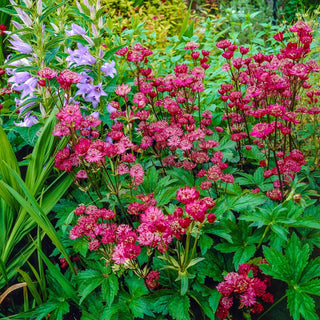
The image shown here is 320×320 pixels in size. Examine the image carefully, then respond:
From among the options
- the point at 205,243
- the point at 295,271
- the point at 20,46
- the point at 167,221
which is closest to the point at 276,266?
the point at 295,271

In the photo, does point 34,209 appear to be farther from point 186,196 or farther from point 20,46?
point 20,46

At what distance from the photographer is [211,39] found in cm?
324

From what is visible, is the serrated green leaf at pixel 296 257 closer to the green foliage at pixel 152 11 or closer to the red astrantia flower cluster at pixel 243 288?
the red astrantia flower cluster at pixel 243 288

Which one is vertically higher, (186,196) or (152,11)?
(152,11)

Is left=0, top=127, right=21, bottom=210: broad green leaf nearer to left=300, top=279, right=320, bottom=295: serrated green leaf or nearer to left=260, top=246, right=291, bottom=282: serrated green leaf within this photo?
left=260, top=246, right=291, bottom=282: serrated green leaf

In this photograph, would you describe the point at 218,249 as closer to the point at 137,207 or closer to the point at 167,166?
the point at 137,207

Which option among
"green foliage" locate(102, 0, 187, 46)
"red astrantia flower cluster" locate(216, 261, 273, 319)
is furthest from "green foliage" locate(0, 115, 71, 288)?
"green foliage" locate(102, 0, 187, 46)

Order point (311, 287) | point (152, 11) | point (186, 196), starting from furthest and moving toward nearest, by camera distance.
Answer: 1. point (152, 11)
2. point (311, 287)
3. point (186, 196)

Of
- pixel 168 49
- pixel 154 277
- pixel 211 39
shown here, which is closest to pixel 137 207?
pixel 154 277

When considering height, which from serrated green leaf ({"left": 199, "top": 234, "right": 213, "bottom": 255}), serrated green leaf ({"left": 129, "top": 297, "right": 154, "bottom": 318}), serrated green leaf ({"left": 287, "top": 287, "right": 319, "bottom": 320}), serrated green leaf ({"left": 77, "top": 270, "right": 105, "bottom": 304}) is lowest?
serrated green leaf ({"left": 129, "top": 297, "right": 154, "bottom": 318})

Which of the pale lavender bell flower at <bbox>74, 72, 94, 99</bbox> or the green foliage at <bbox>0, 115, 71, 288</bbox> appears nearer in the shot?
the green foliage at <bbox>0, 115, 71, 288</bbox>

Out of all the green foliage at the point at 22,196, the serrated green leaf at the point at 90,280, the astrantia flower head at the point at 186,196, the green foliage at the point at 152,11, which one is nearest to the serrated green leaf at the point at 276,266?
the astrantia flower head at the point at 186,196

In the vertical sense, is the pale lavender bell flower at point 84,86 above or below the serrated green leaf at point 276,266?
above

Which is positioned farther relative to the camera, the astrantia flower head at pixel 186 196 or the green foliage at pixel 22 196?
the green foliage at pixel 22 196
